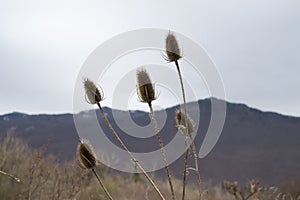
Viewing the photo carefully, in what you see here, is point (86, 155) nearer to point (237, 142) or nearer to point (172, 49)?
point (172, 49)

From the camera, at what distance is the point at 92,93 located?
216 cm

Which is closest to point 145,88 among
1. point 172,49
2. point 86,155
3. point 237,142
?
point 172,49

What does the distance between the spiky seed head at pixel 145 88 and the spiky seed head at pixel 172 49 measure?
155mm

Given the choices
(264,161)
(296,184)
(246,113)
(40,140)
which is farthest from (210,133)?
(246,113)

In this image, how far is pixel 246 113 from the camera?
57.0 m

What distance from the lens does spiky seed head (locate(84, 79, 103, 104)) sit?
216cm

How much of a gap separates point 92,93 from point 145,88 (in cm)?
28

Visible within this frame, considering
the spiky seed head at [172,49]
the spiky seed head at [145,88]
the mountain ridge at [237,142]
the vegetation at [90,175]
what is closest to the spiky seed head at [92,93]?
the vegetation at [90,175]

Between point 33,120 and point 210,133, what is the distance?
194 ft

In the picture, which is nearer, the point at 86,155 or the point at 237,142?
the point at 86,155

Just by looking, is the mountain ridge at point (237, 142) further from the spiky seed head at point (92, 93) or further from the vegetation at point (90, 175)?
the spiky seed head at point (92, 93)

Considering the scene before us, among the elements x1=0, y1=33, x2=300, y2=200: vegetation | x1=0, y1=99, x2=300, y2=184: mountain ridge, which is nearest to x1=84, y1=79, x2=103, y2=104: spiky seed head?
x1=0, y1=33, x2=300, y2=200: vegetation

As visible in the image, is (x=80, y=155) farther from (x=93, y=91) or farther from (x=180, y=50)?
(x=180, y=50)

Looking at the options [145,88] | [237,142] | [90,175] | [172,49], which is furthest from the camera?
[237,142]
